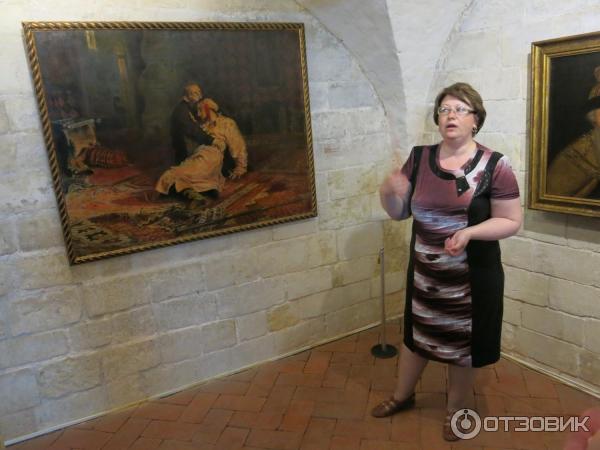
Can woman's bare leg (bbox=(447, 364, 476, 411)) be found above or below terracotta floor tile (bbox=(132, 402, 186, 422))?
above

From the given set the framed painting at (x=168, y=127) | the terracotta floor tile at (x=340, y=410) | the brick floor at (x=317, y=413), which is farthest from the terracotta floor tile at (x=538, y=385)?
the framed painting at (x=168, y=127)

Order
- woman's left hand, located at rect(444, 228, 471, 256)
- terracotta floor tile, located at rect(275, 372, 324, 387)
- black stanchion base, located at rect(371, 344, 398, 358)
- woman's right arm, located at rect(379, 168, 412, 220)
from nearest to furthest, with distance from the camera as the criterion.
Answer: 1. woman's left hand, located at rect(444, 228, 471, 256)
2. woman's right arm, located at rect(379, 168, 412, 220)
3. terracotta floor tile, located at rect(275, 372, 324, 387)
4. black stanchion base, located at rect(371, 344, 398, 358)

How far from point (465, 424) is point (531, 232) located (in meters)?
1.09

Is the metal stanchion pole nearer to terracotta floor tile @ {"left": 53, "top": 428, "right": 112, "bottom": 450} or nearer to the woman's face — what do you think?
the woman's face

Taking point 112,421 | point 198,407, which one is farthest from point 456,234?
point 112,421

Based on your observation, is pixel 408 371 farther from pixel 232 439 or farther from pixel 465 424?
pixel 232 439

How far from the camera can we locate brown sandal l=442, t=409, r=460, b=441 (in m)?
2.20

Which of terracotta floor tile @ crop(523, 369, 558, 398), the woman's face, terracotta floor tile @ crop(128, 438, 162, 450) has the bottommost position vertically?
terracotta floor tile @ crop(523, 369, 558, 398)

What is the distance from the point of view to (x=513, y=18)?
2.47 metres

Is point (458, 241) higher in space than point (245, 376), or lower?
higher

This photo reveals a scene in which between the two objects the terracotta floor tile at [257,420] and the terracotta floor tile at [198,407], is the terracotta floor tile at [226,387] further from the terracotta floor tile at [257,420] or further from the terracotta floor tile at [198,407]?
the terracotta floor tile at [257,420]

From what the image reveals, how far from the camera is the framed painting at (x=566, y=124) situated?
217 cm

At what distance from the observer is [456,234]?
1900 millimetres

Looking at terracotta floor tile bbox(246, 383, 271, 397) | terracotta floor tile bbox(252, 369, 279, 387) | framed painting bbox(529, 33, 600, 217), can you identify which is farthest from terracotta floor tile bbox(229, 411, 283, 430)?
framed painting bbox(529, 33, 600, 217)
